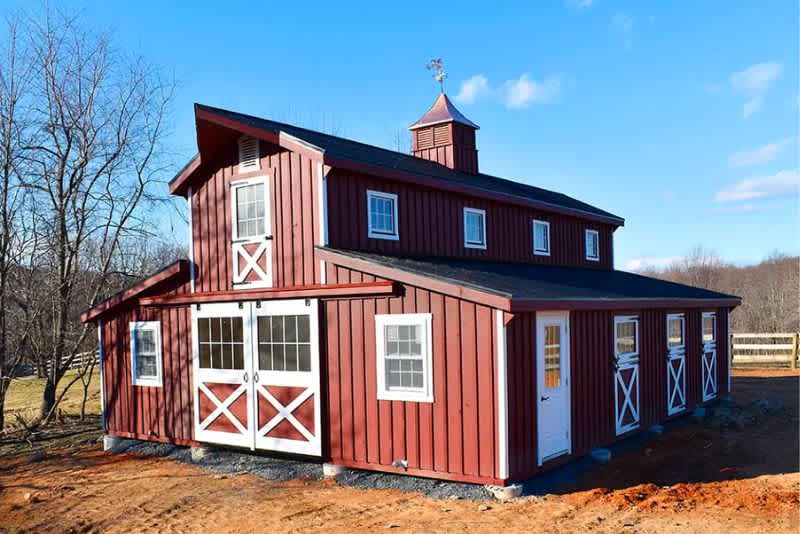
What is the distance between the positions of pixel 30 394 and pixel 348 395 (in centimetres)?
2035

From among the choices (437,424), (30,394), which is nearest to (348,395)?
(437,424)

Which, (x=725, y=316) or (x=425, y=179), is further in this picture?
(x=725, y=316)

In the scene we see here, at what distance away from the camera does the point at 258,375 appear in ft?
36.9

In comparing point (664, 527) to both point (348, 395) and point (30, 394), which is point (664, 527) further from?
point (30, 394)

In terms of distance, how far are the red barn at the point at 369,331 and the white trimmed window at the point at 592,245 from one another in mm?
3580

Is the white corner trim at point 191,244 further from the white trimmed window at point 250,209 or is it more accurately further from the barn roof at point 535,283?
the barn roof at point 535,283

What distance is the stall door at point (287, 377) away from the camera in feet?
34.5

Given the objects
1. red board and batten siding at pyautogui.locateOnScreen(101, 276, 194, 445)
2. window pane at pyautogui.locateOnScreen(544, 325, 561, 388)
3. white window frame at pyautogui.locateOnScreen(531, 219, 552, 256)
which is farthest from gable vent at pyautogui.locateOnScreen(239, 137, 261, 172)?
white window frame at pyautogui.locateOnScreen(531, 219, 552, 256)

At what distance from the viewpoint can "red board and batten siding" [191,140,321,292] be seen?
35.2 ft

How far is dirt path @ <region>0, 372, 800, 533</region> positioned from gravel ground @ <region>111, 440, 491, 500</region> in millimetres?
219

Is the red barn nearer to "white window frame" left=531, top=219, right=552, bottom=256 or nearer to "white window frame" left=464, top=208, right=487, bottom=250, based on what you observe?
"white window frame" left=464, top=208, right=487, bottom=250

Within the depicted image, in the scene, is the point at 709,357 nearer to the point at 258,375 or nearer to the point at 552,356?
the point at 552,356

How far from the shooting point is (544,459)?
Answer: 9.48 m

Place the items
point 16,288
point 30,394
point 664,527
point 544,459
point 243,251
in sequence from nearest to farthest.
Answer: point 664,527 < point 544,459 < point 243,251 < point 16,288 < point 30,394
